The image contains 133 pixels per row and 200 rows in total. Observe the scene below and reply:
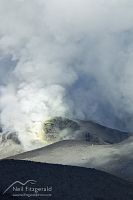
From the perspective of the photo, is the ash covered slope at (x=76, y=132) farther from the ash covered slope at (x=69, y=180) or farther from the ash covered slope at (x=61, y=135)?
the ash covered slope at (x=69, y=180)

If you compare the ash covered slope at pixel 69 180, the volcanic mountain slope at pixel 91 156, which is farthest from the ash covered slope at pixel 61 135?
the ash covered slope at pixel 69 180

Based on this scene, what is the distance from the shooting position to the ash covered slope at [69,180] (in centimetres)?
4053

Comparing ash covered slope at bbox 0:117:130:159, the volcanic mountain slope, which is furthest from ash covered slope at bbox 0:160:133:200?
ash covered slope at bbox 0:117:130:159

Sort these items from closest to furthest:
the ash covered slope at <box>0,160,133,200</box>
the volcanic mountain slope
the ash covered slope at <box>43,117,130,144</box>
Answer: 1. the ash covered slope at <box>0,160,133,200</box>
2. the volcanic mountain slope
3. the ash covered slope at <box>43,117,130,144</box>

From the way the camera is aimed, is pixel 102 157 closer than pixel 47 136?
Yes

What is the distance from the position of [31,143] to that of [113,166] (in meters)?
31.1

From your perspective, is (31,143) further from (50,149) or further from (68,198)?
(68,198)

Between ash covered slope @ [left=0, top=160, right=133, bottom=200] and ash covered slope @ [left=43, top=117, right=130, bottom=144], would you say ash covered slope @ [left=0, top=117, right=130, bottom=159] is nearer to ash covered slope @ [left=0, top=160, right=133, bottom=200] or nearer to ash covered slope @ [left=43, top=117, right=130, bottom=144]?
ash covered slope @ [left=43, top=117, right=130, bottom=144]

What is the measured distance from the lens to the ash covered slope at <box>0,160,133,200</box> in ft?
133

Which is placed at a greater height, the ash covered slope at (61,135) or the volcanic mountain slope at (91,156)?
the ash covered slope at (61,135)

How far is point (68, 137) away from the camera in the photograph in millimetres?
83250

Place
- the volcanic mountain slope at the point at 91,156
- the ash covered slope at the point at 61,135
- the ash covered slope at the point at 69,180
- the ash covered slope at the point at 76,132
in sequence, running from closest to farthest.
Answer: the ash covered slope at the point at 69,180 < the volcanic mountain slope at the point at 91,156 < the ash covered slope at the point at 61,135 < the ash covered slope at the point at 76,132

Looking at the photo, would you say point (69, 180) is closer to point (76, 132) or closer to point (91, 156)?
point (91, 156)

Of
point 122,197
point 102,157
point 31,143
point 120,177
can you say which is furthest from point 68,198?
point 31,143
